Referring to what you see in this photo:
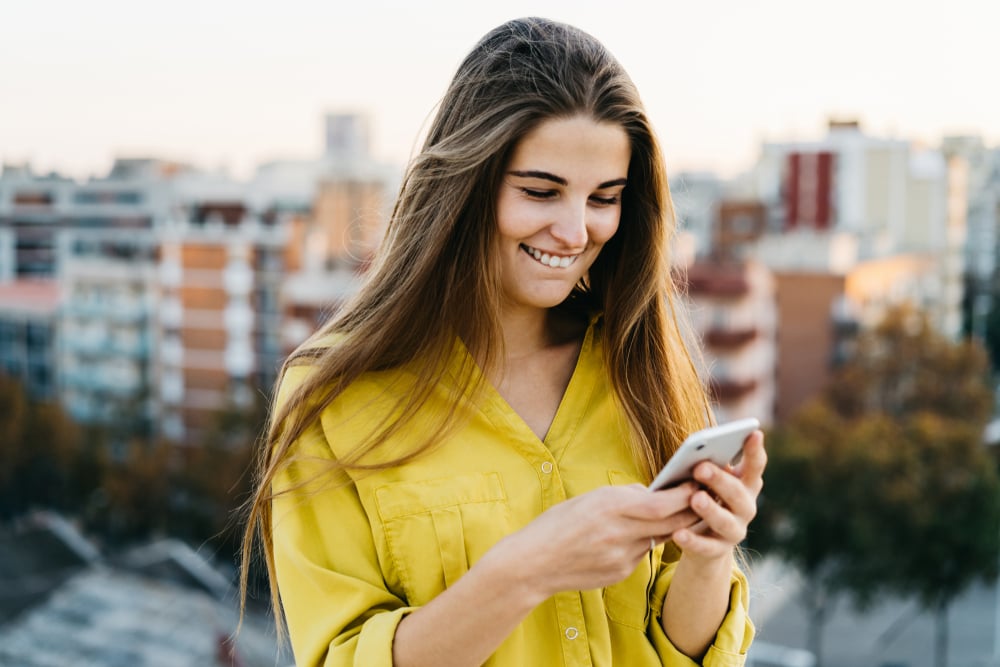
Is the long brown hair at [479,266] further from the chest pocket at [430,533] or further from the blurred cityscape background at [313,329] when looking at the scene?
the blurred cityscape background at [313,329]

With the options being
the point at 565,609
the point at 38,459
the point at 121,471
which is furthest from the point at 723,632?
the point at 38,459

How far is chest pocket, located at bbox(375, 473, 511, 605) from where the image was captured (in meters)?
1.35

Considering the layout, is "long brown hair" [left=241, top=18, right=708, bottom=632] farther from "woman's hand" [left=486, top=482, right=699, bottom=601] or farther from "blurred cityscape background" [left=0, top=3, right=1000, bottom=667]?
"blurred cityscape background" [left=0, top=3, right=1000, bottom=667]

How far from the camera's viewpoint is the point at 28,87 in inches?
1663

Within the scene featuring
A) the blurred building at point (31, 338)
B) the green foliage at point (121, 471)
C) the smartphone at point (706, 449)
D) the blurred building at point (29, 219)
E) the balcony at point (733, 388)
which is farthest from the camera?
the blurred building at point (29, 219)

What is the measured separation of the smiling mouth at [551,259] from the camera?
1.40 m

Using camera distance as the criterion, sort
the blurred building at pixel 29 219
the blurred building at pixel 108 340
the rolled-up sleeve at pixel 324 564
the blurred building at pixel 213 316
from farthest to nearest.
A: the blurred building at pixel 29 219 < the blurred building at pixel 108 340 < the blurred building at pixel 213 316 < the rolled-up sleeve at pixel 324 564

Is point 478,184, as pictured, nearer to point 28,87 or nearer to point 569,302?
point 569,302

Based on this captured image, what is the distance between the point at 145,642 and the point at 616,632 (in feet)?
82.1

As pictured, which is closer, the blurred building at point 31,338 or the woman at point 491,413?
the woman at point 491,413

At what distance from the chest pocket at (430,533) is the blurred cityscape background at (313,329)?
40.0 feet

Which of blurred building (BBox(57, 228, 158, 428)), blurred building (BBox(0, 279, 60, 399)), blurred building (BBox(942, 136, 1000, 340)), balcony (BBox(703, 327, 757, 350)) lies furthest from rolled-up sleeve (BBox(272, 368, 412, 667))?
blurred building (BBox(942, 136, 1000, 340))

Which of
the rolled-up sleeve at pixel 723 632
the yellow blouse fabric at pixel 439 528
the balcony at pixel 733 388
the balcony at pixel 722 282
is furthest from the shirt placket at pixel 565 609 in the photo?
the balcony at pixel 733 388

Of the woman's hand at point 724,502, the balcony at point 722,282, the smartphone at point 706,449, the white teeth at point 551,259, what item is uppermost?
the white teeth at point 551,259
